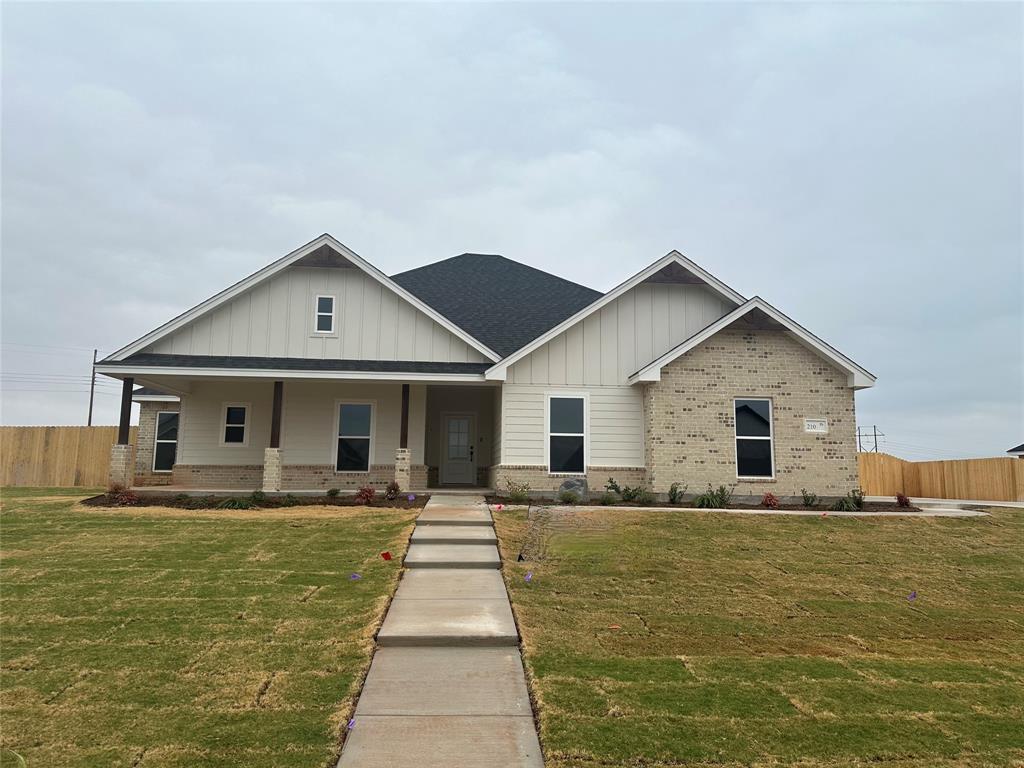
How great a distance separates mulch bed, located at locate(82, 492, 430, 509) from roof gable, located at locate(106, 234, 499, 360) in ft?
11.8

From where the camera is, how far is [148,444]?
21812mm

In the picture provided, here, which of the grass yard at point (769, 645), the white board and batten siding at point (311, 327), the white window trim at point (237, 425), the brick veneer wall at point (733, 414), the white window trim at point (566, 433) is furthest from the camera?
the white window trim at point (237, 425)

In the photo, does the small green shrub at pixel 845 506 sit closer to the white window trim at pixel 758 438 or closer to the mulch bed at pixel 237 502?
the white window trim at pixel 758 438

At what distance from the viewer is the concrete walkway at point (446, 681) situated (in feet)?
14.3

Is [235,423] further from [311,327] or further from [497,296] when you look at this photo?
[497,296]

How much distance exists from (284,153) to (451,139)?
6.79 m

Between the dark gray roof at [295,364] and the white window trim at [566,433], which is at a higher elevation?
the dark gray roof at [295,364]

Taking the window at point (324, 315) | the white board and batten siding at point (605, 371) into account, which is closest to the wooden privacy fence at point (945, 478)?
the white board and batten siding at point (605, 371)

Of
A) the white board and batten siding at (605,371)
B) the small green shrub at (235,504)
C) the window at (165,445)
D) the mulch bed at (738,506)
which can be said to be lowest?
the small green shrub at (235,504)

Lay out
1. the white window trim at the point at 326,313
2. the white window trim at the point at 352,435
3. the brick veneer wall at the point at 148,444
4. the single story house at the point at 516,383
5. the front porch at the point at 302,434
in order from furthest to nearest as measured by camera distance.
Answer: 1. the brick veneer wall at the point at 148,444
2. the white window trim at the point at 352,435
3. the front porch at the point at 302,434
4. the white window trim at the point at 326,313
5. the single story house at the point at 516,383

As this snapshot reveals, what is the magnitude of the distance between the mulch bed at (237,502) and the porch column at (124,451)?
0.63 meters

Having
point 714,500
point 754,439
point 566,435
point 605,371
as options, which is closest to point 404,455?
point 566,435

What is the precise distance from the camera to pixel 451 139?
26.5 m

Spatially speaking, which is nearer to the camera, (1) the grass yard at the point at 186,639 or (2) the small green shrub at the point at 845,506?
(1) the grass yard at the point at 186,639
